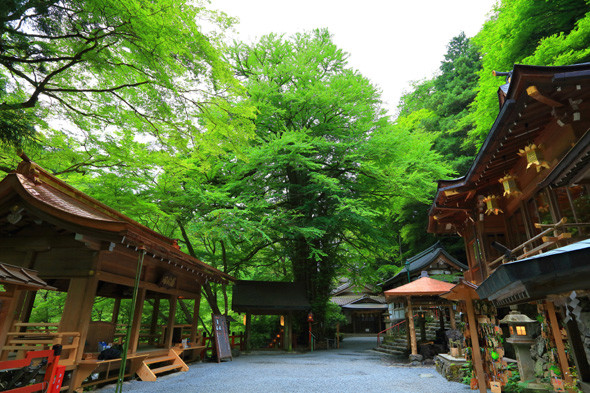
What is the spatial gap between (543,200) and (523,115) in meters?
2.70

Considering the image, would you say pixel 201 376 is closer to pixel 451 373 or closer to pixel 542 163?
pixel 451 373

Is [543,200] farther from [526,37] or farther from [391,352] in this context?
[391,352]

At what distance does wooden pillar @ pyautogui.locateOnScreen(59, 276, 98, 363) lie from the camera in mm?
6426

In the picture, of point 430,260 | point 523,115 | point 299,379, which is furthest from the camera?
point 430,260

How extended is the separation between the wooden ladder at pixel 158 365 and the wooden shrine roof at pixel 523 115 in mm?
9747

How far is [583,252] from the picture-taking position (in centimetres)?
193

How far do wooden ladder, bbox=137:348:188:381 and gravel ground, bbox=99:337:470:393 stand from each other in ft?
0.80

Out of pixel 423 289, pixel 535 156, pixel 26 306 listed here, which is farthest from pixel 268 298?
pixel 535 156

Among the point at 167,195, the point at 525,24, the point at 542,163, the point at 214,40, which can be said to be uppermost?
the point at 525,24

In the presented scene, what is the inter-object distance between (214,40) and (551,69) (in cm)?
607

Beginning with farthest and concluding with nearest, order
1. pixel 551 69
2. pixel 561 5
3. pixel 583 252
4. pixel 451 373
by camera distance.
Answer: pixel 561 5, pixel 451 373, pixel 551 69, pixel 583 252

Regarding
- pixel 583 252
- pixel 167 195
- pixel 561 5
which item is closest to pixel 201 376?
pixel 167 195

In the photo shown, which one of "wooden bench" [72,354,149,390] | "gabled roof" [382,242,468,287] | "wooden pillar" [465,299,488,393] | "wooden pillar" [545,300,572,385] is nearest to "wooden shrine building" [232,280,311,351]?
"gabled roof" [382,242,468,287]

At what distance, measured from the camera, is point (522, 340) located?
6.67m
